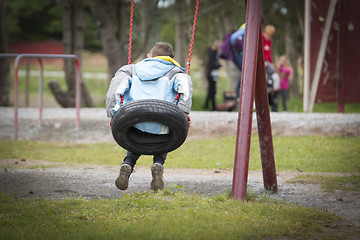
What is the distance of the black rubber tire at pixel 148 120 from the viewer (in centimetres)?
482

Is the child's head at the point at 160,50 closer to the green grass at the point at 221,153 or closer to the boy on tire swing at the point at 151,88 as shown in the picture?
the boy on tire swing at the point at 151,88

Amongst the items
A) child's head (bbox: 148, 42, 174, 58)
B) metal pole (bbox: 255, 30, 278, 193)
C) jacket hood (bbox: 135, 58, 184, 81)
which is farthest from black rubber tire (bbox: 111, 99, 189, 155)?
metal pole (bbox: 255, 30, 278, 193)

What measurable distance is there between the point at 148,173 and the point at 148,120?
2530 mm

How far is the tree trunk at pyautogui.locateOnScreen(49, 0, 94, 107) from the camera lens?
16.8 metres

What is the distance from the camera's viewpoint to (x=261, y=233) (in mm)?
4238

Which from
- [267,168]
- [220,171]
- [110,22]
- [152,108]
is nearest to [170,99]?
[152,108]

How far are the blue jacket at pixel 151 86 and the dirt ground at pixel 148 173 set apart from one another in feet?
2.92

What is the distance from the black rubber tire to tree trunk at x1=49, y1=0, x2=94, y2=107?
38.9 ft

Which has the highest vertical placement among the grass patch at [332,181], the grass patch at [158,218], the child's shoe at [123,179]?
the child's shoe at [123,179]

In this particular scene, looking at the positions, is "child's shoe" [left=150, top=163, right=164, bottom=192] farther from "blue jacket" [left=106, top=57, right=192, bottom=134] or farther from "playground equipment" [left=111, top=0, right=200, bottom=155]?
"blue jacket" [left=106, top=57, right=192, bottom=134]

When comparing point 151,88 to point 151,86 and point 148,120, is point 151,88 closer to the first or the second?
point 151,86

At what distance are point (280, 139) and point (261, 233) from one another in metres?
5.87


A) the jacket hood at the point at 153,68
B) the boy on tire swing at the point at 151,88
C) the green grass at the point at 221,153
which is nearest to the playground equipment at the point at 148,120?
the boy on tire swing at the point at 151,88

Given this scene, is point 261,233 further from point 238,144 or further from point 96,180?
point 96,180
